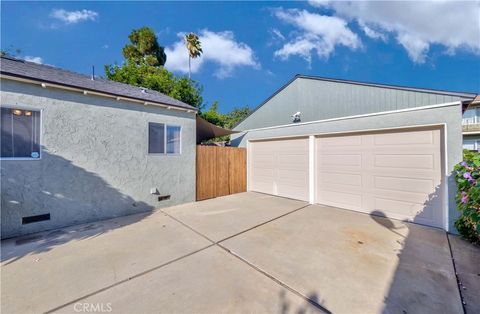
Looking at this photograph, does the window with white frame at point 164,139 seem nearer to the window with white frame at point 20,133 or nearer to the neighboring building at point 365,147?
the window with white frame at point 20,133

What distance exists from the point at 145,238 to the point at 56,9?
331 inches

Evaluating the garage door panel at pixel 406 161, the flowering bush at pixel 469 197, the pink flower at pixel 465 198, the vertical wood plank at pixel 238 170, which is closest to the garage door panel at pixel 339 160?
the garage door panel at pixel 406 161

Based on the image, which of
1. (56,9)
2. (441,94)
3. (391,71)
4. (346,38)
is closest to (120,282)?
(441,94)

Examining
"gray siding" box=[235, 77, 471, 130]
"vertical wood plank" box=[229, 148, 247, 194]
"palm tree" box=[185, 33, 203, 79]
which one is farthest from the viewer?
"palm tree" box=[185, 33, 203, 79]

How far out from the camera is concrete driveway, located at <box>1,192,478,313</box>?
2.05 m

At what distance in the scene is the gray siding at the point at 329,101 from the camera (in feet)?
16.1

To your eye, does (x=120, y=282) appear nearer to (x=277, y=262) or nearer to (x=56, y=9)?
(x=277, y=262)

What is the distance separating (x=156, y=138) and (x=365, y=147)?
6.44m

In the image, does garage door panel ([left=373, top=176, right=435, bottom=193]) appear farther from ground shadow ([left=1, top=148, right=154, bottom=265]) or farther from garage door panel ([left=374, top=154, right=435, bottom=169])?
ground shadow ([left=1, top=148, right=154, bottom=265])

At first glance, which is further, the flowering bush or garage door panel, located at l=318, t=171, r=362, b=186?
garage door panel, located at l=318, t=171, r=362, b=186

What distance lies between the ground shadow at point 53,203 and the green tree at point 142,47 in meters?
16.2

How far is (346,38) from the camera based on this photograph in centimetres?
870

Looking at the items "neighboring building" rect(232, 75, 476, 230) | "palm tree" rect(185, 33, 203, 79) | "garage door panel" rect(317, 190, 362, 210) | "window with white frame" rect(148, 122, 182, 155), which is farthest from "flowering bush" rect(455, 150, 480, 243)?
"palm tree" rect(185, 33, 203, 79)

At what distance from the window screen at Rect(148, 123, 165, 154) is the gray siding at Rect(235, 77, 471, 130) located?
14.2 feet
